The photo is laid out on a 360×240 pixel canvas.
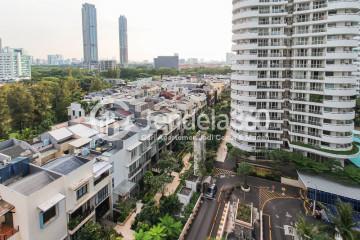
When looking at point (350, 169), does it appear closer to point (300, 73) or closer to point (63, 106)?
point (300, 73)

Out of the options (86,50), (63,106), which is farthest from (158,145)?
(86,50)

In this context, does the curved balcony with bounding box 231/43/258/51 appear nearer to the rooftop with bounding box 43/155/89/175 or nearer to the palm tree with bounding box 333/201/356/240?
the palm tree with bounding box 333/201/356/240

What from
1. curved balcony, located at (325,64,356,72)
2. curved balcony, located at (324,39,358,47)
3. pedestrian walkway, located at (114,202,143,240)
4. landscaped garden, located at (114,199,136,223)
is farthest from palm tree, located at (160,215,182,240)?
curved balcony, located at (324,39,358,47)

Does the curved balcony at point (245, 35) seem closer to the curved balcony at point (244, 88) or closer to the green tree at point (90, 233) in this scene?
the curved balcony at point (244, 88)

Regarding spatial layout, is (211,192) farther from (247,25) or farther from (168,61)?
(168,61)

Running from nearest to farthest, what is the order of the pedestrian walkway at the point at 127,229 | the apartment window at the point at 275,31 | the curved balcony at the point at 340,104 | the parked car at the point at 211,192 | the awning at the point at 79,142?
the pedestrian walkway at the point at 127,229 → the awning at the point at 79,142 → the parked car at the point at 211,192 → the curved balcony at the point at 340,104 → the apartment window at the point at 275,31

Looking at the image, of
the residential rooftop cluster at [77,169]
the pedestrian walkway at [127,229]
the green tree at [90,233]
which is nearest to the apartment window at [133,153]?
the residential rooftop cluster at [77,169]

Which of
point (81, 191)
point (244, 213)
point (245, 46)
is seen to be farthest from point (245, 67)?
point (81, 191)
